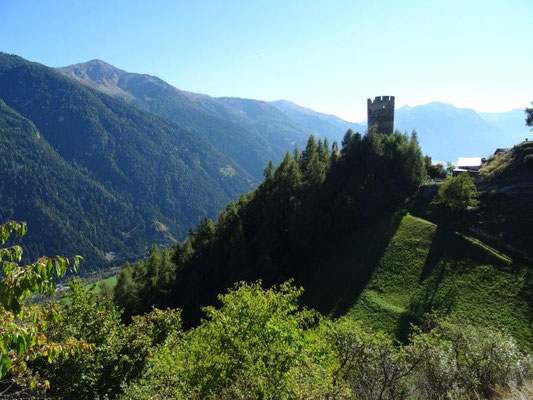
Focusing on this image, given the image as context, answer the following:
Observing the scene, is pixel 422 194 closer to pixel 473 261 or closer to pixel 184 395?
pixel 473 261

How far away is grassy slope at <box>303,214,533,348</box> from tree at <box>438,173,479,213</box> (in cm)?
438

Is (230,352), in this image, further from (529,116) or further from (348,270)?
(529,116)

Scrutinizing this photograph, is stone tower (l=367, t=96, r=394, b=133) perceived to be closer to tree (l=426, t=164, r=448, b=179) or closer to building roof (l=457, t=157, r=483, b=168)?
tree (l=426, t=164, r=448, b=179)

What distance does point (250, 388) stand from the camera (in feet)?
53.2

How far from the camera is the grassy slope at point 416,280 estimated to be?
4244cm

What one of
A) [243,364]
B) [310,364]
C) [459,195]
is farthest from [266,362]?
[459,195]

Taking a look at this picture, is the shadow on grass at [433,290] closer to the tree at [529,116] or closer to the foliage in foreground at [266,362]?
the foliage in foreground at [266,362]

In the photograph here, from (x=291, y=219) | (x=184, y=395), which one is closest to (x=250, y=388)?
(x=184, y=395)

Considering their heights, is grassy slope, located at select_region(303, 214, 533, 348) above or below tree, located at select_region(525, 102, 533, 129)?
below

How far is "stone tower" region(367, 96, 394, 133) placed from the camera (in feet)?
281

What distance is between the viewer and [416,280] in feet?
165

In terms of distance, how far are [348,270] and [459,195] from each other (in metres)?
20.9

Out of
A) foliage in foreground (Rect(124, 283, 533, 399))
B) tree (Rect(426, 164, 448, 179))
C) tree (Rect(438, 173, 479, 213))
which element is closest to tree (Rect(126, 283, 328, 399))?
foliage in foreground (Rect(124, 283, 533, 399))

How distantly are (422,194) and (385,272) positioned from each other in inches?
882
